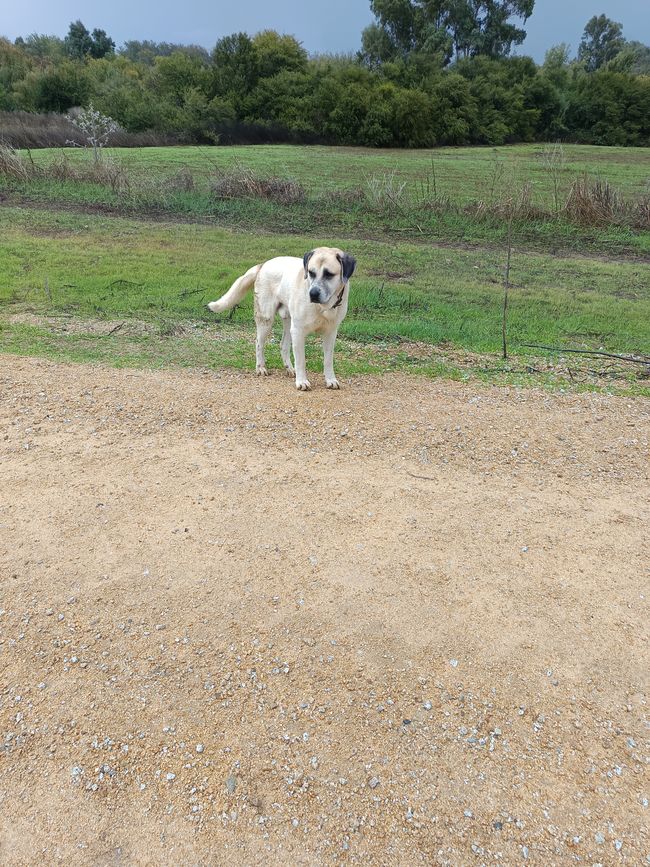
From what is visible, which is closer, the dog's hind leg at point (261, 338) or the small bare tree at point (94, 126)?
the dog's hind leg at point (261, 338)

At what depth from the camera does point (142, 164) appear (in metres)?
25.4

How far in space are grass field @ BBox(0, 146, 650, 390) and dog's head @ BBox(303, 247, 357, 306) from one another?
163 cm

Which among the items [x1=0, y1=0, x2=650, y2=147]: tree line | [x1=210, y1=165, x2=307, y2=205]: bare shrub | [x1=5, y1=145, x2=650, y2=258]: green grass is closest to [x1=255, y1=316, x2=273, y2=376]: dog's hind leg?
[x1=5, y1=145, x2=650, y2=258]: green grass

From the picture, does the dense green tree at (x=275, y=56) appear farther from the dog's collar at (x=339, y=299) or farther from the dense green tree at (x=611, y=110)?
the dog's collar at (x=339, y=299)

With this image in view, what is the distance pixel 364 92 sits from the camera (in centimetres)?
4450

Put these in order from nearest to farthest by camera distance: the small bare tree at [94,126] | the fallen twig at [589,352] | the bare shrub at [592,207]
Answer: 1. the fallen twig at [589,352]
2. the bare shrub at [592,207]
3. the small bare tree at [94,126]

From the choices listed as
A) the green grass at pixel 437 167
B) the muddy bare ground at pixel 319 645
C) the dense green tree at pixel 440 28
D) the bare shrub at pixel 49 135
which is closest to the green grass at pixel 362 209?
the green grass at pixel 437 167

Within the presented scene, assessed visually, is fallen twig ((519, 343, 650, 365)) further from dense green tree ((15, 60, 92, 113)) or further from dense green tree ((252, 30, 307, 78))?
dense green tree ((15, 60, 92, 113))

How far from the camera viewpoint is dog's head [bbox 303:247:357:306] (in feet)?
18.8

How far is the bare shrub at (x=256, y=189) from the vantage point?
1903 cm

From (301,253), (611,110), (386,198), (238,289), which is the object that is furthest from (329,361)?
(611,110)

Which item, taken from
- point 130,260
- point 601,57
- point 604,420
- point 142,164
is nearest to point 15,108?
point 142,164

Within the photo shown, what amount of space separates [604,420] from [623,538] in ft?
6.80

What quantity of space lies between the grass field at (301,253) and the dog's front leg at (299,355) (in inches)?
42.6
